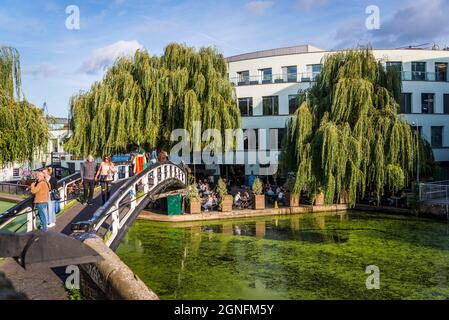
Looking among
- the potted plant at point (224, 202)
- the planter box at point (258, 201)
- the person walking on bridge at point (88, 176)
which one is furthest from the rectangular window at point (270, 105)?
the person walking on bridge at point (88, 176)

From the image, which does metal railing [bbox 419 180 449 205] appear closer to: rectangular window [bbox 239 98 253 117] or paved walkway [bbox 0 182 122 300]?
rectangular window [bbox 239 98 253 117]

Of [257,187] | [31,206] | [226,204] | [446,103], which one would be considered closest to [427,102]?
[446,103]

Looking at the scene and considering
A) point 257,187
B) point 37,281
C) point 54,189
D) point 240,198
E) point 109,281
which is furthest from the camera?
point 240,198

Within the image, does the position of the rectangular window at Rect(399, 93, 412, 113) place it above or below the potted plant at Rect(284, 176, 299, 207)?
above

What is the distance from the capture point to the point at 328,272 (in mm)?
12844

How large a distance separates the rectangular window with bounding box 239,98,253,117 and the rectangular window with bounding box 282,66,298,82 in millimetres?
2994

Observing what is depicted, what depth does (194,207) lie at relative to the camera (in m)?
22.2

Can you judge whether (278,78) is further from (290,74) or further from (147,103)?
(147,103)

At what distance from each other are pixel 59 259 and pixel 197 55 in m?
23.2

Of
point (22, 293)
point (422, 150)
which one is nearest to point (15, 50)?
point (22, 293)

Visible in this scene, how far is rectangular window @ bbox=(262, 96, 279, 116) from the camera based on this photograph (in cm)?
3262

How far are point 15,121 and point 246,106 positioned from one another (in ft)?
74.4

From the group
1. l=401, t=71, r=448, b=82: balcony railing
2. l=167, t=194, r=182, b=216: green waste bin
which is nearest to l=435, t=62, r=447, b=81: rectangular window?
l=401, t=71, r=448, b=82: balcony railing

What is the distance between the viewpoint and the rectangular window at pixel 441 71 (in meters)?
32.4
